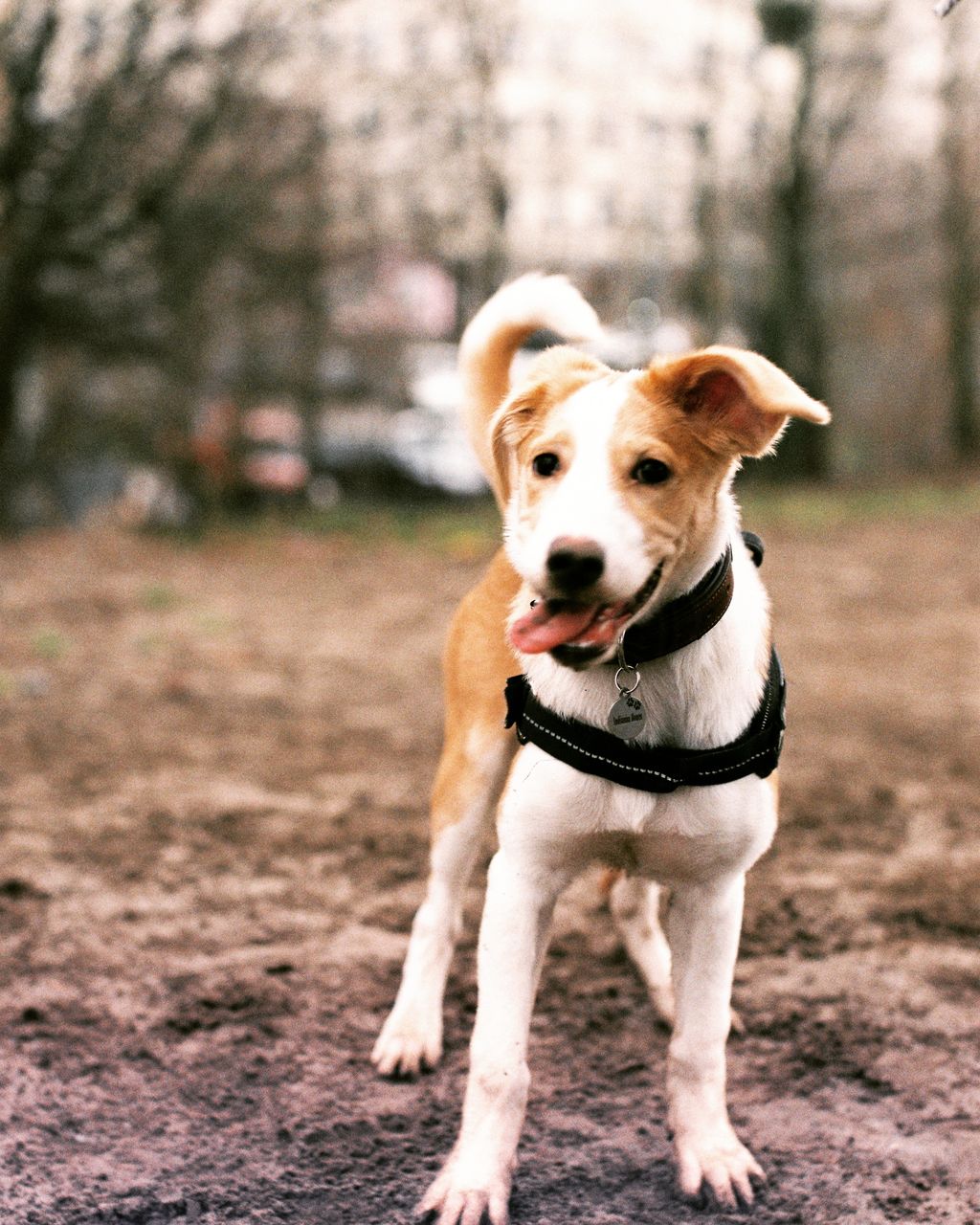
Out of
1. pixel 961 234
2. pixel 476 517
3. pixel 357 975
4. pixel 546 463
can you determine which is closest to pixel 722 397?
pixel 546 463

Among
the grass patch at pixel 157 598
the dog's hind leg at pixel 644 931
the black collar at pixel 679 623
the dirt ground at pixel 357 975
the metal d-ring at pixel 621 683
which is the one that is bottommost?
the grass patch at pixel 157 598

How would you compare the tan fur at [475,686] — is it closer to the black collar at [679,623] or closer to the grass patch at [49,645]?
the black collar at [679,623]

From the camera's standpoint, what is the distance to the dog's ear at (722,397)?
7.65 ft

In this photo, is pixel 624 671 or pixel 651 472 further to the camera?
pixel 624 671

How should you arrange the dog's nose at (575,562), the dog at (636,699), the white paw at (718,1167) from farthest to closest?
the white paw at (718,1167) → the dog at (636,699) → the dog's nose at (575,562)

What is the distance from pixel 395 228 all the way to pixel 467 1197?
16.3 metres

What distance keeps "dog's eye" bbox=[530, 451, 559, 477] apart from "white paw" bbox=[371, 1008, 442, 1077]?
153 centimetres

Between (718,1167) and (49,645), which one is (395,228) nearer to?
(49,645)

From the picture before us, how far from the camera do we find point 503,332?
3207mm

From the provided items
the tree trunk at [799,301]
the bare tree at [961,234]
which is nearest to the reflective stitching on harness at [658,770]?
the tree trunk at [799,301]

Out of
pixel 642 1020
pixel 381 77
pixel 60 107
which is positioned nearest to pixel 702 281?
pixel 381 77

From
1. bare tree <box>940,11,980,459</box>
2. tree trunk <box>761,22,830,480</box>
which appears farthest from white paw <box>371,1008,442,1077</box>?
bare tree <box>940,11,980,459</box>

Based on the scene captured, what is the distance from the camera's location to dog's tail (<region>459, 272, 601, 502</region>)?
3.07 m

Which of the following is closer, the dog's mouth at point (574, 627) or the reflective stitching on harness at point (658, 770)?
the dog's mouth at point (574, 627)
